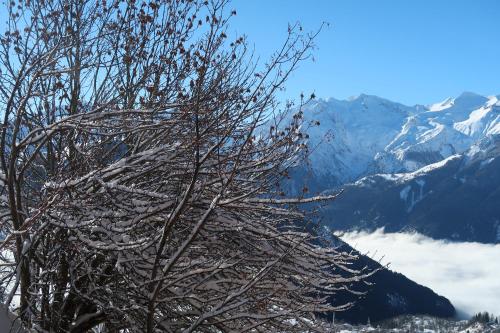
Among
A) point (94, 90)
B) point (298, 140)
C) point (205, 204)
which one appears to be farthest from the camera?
point (94, 90)

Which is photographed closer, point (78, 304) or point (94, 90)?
point (78, 304)

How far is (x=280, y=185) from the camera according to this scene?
9141 mm

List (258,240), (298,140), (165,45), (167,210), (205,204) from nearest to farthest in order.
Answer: (167,210) → (205,204) → (258,240) → (298,140) → (165,45)

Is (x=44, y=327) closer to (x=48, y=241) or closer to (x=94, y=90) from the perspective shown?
(x=48, y=241)

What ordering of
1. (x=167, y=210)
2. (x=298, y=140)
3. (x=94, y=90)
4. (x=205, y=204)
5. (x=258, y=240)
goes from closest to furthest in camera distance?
(x=167, y=210), (x=205, y=204), (x=258, y=240), (x=298, y=140), (x=94, y=90)

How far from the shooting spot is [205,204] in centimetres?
759

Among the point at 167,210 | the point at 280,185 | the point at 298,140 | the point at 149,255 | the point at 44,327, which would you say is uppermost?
the point at 298,140

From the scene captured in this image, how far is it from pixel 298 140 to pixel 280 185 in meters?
0.82

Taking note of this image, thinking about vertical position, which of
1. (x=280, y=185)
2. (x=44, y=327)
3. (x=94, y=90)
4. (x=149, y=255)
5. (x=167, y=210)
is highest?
(x=94, y=90)

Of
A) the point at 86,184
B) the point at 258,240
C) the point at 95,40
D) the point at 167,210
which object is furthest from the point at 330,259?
the point at 95,40

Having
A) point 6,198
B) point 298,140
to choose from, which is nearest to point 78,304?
point 6,198

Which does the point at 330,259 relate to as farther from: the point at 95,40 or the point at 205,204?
the point at 95,40

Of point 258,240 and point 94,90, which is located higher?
point 94,90

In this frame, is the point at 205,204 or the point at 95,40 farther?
the point at 95,40
